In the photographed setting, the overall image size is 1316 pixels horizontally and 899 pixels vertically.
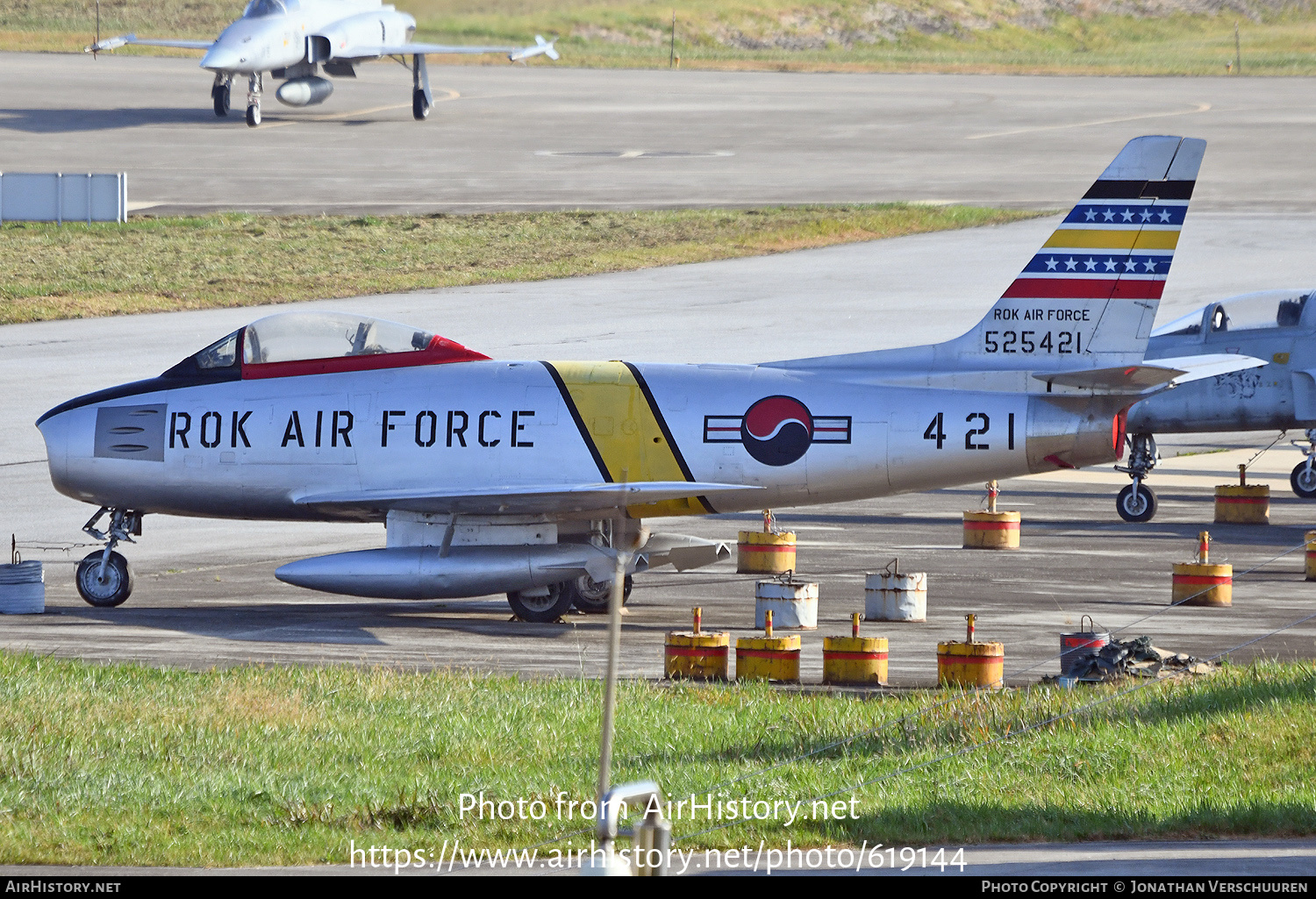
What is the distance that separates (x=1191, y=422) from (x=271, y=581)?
12035 mm

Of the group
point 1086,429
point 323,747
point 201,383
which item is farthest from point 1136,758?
point 201,383

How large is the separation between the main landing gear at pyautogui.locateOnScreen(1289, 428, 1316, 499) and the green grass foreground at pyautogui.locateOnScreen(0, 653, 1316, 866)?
1229 cm

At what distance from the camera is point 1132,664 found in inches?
550

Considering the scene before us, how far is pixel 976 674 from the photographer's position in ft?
45.8

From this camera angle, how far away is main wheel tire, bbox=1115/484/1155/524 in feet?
77.8

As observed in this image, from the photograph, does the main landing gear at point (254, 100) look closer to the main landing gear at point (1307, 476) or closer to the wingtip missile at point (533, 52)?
the wingtip missile at point (533, 52)

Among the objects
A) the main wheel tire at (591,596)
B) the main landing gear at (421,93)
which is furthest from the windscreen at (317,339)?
the main landing gear at (421,93)

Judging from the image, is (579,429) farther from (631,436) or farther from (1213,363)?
(1213,363)

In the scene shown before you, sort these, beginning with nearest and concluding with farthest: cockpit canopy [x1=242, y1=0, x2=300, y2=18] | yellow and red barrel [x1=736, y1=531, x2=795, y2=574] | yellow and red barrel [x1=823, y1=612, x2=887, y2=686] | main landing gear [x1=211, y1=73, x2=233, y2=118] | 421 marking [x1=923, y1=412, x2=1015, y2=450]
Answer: yellow and red barrel [x1=823, y1=612, x2=887, y2=686]
421 marking [x1=923, y1=412, x2=1015, y2=450]
yellow and red barrel [x1=736, y1=531, x2=795, y2=574]
cockpit canopy [x1=242, y1=0, x2=300, y2=18]
main landing gear [x1=211, y1=73, x2=233, y2=118]

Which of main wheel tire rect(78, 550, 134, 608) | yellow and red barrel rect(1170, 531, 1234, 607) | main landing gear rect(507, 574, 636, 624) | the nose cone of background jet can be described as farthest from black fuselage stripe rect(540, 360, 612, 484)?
the nose cone of background jet

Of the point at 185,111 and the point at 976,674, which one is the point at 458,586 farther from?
the point at 185,111

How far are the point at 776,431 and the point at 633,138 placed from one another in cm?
4647

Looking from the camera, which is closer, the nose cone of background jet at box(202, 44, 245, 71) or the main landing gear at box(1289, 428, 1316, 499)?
the main landing gear at box(1289, 428, 1316, 499)

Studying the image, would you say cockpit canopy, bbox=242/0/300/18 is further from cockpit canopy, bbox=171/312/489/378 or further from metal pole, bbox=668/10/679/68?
cockpit canopy, bbox=171/312/489/378
